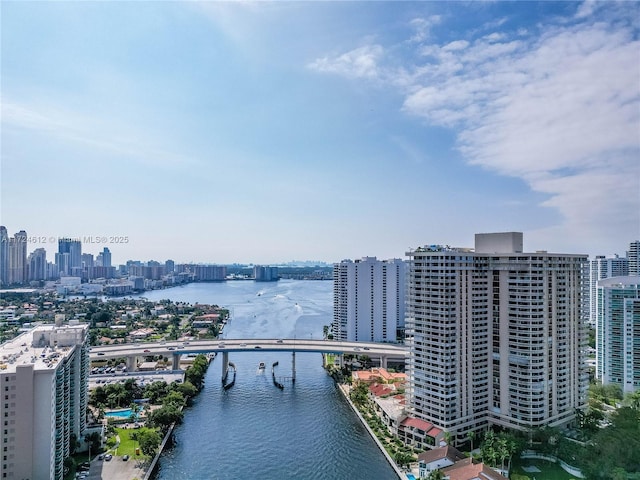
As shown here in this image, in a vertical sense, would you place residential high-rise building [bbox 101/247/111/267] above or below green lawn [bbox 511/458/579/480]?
above

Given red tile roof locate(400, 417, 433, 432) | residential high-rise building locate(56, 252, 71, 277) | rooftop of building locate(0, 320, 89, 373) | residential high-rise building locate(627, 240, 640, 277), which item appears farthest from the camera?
residential high-rise building locate(56, 252, 71, 277)

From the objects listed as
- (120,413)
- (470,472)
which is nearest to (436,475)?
(470,472)

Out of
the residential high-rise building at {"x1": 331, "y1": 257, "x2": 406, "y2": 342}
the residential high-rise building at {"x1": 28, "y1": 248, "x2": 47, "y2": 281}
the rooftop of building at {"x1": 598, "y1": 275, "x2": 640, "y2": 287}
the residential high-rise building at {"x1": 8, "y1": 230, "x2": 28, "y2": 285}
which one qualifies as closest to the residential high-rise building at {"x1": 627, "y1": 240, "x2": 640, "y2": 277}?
the rooftop of building at {"x1": 598, "y1": 275, "x2": 640, "y2": 287}

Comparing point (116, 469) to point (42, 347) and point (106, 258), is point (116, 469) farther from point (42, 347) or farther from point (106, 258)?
point (106, 258)

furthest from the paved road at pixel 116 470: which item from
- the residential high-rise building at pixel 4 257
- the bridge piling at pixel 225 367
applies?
the residential high-rise building at pixel 4 257

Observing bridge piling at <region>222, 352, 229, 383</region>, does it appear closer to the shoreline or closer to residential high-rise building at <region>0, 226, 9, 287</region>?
the shoreline

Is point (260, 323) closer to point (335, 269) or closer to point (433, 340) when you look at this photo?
point (335, 269)

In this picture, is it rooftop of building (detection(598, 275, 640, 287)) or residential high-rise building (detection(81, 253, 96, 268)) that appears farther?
residential high-rise building (detection(81, 253, 96, 268))
